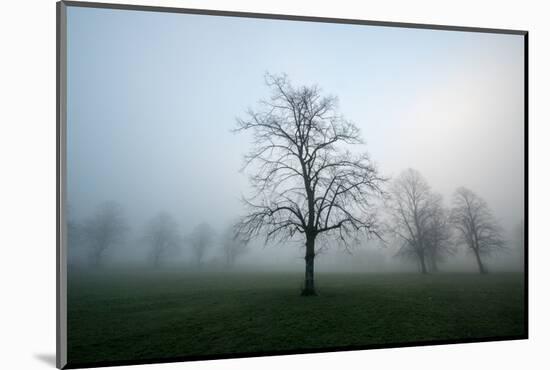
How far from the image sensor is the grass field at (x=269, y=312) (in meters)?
6.48

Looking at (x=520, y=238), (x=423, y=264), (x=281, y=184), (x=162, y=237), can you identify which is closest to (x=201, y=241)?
(x=162, y=237)

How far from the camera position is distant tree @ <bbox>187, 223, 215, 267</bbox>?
7020 millimetres

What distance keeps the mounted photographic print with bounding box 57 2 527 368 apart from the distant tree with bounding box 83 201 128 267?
29 millimetres

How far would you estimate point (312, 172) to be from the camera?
7473 mm

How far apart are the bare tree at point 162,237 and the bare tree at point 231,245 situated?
691 mm

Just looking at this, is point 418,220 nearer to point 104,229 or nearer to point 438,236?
point 438,236

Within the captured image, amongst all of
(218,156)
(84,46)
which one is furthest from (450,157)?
(84,46)

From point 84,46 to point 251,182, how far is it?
3103mm

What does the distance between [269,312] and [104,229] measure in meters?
2.71

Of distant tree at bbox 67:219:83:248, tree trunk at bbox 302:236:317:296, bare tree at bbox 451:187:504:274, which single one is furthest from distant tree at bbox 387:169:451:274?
distant tree at bbox 67:219:83:248

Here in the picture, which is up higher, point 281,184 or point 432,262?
point 281,184

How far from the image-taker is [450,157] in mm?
7691

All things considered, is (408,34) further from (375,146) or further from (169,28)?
(169,28)

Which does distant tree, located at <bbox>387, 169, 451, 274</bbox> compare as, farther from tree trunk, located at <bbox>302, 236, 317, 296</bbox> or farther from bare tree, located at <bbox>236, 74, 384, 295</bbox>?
tree trunk, located at <bbox>302, 236, 317, 296</bbox>
